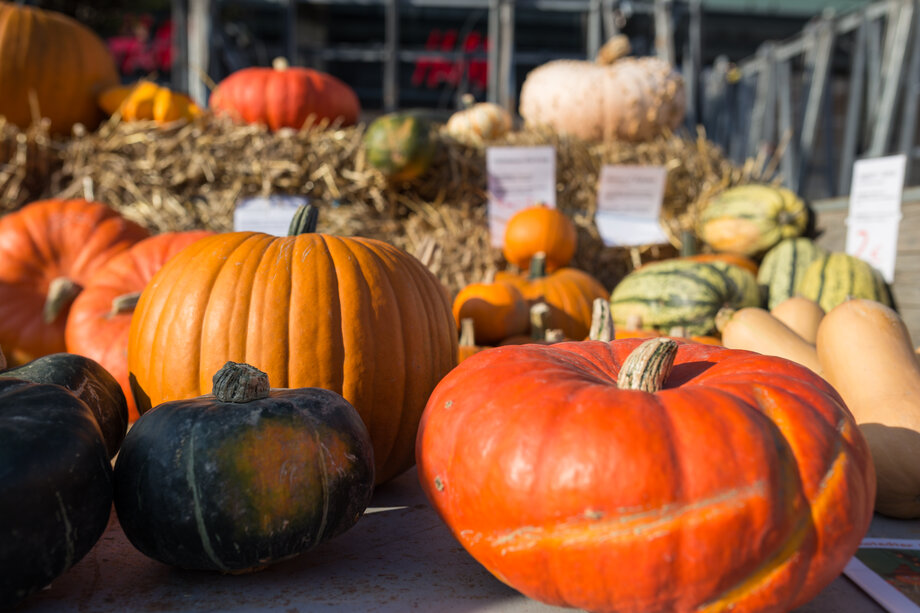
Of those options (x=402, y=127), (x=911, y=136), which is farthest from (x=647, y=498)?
(x=911, y=136)

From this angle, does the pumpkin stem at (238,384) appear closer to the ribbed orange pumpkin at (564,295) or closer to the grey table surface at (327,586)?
the grey table surface at (327,586)

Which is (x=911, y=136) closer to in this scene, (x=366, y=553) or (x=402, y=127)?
(x=402, y=127)

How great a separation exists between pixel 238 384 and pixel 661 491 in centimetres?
72

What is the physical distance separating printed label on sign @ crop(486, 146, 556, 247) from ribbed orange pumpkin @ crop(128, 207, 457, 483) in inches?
80.8

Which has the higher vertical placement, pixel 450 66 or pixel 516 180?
pixel 450 66

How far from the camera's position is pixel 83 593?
1083mm

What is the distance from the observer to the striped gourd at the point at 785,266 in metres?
2.99

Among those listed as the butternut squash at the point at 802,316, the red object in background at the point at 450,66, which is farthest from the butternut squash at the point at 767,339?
the red object in background at the point at 450,66

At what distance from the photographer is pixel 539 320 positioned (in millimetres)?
2506

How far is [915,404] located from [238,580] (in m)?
1.50

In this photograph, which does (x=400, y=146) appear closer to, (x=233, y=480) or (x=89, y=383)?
(x=89, y=383)

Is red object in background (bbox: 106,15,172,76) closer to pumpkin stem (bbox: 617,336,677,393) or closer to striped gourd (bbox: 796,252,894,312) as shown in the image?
striped gourd (bbox: 796,252,894,312)

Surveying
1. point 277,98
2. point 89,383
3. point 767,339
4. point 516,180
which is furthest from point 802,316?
point 277,98

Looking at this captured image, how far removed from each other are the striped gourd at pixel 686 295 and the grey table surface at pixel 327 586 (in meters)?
1.60
